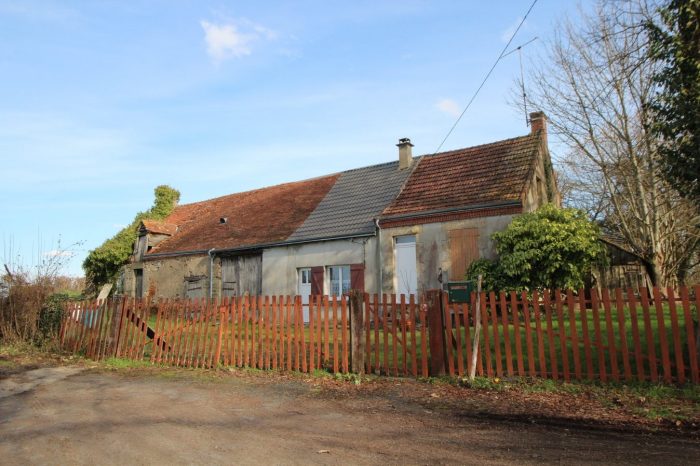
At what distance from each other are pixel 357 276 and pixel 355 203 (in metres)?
3.62

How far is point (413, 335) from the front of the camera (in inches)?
325

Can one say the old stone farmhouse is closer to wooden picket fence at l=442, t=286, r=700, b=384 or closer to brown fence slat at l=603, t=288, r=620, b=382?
wooden picket fence at l=442, t=286, r=700, b=384

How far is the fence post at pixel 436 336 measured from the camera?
324 inches

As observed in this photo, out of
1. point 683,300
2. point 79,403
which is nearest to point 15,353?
point 79,403

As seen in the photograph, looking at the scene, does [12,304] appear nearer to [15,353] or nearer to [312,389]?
[15,353]

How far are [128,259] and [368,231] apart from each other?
15.1 meters

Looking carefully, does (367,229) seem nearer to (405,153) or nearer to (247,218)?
(405,153)

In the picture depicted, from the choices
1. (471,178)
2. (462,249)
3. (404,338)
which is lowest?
(404,338)

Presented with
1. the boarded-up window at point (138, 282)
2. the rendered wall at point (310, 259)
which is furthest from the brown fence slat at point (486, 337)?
the boarded-up window at point (138, 282)

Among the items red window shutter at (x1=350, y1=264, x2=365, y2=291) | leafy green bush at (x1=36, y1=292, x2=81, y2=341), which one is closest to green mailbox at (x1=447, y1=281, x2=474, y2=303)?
red window shutter at (x1=350, y1=264, x2=365, y2=291)

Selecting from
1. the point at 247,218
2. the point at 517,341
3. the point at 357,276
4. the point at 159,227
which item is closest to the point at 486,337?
the point at 517,341

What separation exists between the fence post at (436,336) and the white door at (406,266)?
8642mm

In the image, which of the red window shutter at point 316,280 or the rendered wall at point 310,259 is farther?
the red window shutter at point 316,280

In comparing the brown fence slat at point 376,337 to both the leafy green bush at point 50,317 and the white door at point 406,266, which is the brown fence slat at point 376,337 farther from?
the leafy green bush at point 50,317
